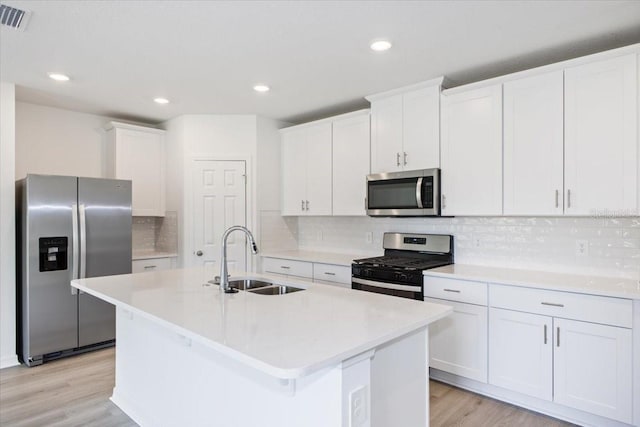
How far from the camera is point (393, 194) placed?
347 cm

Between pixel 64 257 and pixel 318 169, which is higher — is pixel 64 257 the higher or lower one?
the lower one

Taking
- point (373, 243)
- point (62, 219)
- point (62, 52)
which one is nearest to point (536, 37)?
point (373, 243)

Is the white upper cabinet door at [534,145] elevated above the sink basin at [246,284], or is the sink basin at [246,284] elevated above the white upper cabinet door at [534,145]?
the white upper cabinet door at [534,145]

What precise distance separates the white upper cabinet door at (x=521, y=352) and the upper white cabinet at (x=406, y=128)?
53.4 inches

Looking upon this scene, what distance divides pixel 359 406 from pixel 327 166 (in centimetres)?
309

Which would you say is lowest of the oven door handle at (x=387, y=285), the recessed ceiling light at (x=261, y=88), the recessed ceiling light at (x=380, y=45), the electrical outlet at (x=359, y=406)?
the electrical outlet at (x=359, y=406)

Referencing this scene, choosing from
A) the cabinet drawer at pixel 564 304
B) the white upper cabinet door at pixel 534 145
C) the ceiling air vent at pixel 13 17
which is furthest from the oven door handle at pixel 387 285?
the ceiling air vent at pixel 13 17

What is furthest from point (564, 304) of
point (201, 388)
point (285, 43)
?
point (285, 43)

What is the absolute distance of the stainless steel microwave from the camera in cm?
322

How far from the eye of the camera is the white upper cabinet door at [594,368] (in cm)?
222

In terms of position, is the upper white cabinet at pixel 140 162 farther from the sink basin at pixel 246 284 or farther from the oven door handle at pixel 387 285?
the oven door handle at pixel 387 285

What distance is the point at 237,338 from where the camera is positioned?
4.54 ft

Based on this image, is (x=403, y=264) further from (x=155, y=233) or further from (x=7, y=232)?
(x=7, y=232)

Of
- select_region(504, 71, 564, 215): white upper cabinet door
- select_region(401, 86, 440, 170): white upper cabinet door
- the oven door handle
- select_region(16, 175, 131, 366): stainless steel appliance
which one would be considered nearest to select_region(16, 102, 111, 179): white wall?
select_region(16, 175, 131, 366): stainless steel appliance
